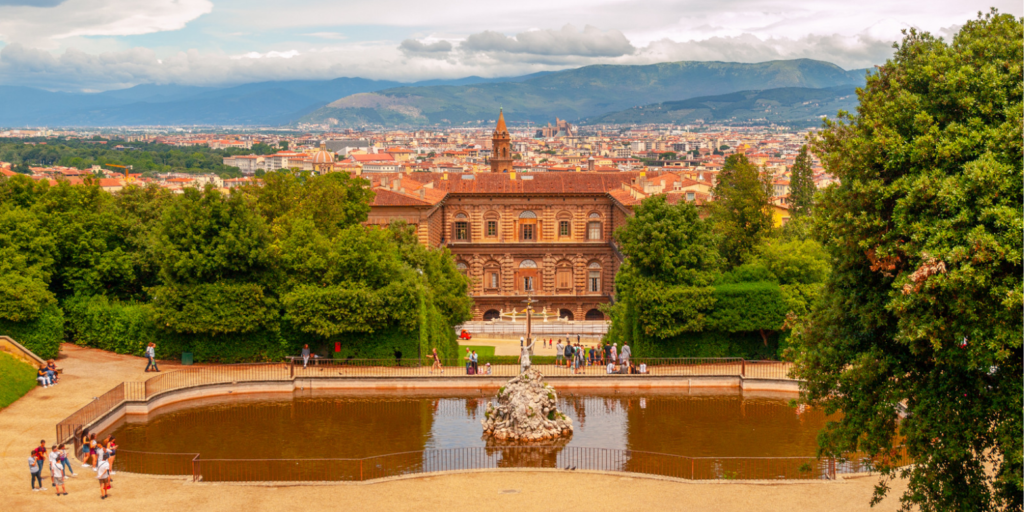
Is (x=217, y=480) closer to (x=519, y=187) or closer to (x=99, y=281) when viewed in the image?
(x=99, y=281)

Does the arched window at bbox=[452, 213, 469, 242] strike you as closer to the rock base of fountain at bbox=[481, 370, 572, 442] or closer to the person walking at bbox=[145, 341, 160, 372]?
the person walking at bbox=[145, 341, 160, 372]

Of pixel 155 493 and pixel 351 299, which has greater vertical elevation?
pixel 351 299

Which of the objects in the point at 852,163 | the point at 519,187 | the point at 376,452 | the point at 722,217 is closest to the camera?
the point at 852,163

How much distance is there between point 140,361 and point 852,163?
29.0 metres

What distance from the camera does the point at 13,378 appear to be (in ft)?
105

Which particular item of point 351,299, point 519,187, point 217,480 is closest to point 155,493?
point 217,480

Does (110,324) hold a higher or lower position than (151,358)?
higher

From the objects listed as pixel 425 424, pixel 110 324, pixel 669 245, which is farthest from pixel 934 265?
pixel 110 324

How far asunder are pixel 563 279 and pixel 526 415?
43.2 meters

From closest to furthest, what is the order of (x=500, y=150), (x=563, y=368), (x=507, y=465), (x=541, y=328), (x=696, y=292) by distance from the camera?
(x=507, y=465), (x=563, y=368), (x=696, y=292), (x=541, y=328), (x=500, y=150)

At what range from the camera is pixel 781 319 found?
38.4 m

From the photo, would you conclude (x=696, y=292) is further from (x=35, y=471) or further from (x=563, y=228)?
(x=563, y=228)

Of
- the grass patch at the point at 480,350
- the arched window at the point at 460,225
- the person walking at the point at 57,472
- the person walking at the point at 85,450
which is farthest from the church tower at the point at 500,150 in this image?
the person walking at the point at 57,472

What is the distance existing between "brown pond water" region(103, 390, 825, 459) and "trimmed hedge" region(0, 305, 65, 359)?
7719 mm
